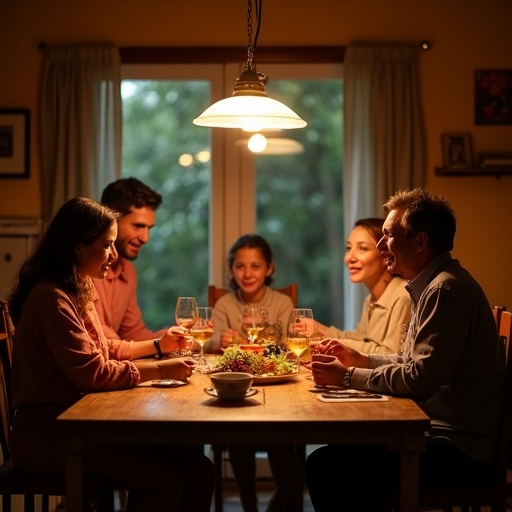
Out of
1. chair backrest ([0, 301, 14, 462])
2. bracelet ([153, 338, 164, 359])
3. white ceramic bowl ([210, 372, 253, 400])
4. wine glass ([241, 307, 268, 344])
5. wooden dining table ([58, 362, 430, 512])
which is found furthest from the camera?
wine glass ([241, 307, 268, 344])

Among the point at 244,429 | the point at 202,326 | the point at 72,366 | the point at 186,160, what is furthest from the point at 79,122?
the point at 244,429

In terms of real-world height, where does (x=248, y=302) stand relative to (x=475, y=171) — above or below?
below

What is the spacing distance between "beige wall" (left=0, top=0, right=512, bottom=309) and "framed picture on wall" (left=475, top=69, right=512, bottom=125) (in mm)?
38

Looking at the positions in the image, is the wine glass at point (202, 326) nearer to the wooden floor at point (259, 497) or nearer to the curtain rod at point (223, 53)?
the wooden floor at point (259, 497)

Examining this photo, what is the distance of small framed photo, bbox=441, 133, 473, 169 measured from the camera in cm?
478

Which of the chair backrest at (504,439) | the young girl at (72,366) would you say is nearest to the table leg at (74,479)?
the young girl at (72,366)

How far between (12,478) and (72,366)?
1.31 ft

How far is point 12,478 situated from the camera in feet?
8.52

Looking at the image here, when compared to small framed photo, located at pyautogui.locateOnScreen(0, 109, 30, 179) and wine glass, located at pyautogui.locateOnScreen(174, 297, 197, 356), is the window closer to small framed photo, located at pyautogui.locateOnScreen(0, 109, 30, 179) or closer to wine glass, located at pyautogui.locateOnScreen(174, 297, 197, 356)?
small framed photo, located at pyautogui.locateOnScreen(0, 109, 30, 179)

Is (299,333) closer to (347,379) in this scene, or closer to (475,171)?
(347,379)

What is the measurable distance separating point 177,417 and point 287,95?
10.1ft

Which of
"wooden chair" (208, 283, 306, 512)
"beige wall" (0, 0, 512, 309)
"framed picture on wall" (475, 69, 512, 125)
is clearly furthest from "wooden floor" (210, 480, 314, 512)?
"framed picture on wall" (475, 69, 512, 125)

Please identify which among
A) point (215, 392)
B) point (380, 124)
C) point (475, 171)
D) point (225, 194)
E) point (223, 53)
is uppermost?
point (223, 53)

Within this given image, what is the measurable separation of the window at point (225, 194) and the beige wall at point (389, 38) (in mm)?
293
